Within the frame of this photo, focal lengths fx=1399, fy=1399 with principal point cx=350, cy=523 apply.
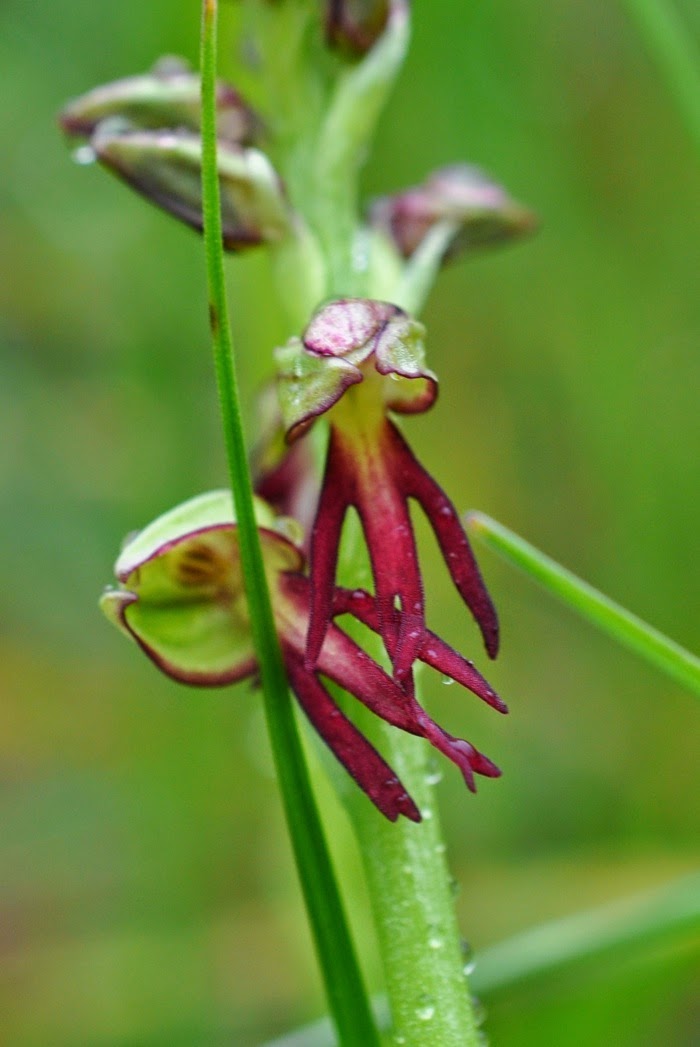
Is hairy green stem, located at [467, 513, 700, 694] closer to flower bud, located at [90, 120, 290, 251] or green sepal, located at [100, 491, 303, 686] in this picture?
green sepal, located at [100, 491, 303, 686]

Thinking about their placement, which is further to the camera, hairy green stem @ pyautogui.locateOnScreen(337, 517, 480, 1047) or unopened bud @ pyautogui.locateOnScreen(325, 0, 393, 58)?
unopened bud @ pyautogui.locateOnScreen(325, 0, 393, 58)

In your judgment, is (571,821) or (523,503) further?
(523,503)

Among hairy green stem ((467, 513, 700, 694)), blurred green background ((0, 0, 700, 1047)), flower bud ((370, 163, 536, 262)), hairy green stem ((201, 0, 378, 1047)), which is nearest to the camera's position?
hairy green stem ((201, 0, 378, 1047))

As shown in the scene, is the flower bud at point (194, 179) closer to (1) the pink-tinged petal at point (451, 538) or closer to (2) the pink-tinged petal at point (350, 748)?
(1) the pink-tinged petal at point (451, 538)

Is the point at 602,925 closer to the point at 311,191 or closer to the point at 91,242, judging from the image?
the point at 311,191

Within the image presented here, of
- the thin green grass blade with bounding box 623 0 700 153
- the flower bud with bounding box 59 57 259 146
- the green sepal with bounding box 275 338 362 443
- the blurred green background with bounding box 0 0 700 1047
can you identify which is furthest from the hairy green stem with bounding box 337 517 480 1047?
the blurred green background with bounding box 0 0 700 1047

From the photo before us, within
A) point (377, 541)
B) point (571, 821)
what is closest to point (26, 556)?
point (571, 821)

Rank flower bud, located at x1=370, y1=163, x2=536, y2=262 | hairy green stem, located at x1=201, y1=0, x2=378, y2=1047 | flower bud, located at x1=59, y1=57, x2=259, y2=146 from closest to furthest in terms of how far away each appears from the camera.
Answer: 1. hairy green stem, located at x1=201, y1=0, x2=378, y2=1047
2. flower bud, located at x1=59, y1=57, x2=259, y2=146
3. flower bud, located at x1=370, y1=163, x2=536, y2=262
